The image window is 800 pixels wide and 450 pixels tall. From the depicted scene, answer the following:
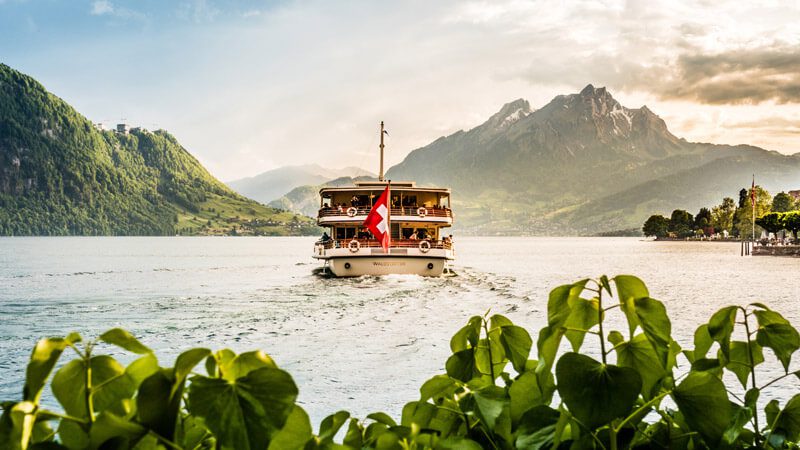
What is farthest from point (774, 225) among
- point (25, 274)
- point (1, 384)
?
point (1, 384)

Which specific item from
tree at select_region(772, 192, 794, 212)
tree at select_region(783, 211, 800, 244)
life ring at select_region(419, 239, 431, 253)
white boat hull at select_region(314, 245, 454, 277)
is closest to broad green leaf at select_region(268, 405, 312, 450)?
white boat hull at select_region(314, 245, 454, 277)

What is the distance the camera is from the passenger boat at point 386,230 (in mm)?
36500

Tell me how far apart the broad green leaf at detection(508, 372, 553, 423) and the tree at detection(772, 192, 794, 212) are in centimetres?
13803

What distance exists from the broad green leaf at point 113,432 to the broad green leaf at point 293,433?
0.52 ft

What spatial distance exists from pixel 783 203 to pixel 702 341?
139151mm

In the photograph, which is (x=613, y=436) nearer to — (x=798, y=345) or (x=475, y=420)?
(x=475, y=420)

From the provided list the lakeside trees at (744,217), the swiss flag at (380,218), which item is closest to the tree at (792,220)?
the lakeside trees at (744,217)

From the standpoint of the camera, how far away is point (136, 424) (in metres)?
0.67

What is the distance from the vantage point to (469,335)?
51.4 inches

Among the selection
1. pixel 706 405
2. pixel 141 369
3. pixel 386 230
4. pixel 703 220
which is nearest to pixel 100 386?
pixel 141 369

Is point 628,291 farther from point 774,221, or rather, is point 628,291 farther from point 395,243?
point 774,221

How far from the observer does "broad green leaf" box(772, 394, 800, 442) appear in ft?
3.89

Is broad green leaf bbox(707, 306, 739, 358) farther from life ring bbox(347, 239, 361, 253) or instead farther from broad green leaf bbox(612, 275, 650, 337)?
life ring bbox(347, 239, 361, 253)

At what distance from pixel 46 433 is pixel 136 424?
0.56ft
